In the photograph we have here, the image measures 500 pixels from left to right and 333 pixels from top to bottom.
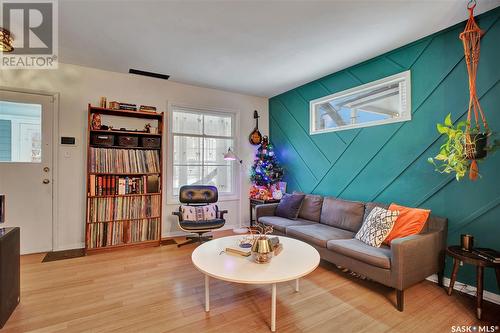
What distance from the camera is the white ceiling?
2.17m

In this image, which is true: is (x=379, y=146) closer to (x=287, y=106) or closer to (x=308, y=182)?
(x=308, y=182)

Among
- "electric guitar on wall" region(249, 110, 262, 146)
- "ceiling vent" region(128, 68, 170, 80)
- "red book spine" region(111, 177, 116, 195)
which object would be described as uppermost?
"ceiling vent" region(128, 68, 170, 80)

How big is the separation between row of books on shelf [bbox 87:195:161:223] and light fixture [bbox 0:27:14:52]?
198 centimetres

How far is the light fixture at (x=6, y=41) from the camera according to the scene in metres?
2.52

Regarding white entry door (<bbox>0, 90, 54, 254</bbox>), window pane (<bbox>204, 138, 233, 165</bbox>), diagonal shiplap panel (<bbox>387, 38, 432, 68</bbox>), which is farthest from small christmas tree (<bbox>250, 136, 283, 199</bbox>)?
white entry door (<bbox>0, 90, 54, 254</bbox>)

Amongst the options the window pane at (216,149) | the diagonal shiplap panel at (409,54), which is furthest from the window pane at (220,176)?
the diagonal shiplap panel at (409,54)

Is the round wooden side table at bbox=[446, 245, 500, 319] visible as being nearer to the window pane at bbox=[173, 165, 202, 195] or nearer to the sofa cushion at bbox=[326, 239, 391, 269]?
the sofa cushion at bbox=[326, 239, 391, 269]

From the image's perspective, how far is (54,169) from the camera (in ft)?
11.0

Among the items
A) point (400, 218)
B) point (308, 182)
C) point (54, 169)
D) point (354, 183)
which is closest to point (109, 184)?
point (54, 169)

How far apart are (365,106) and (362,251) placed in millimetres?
2037

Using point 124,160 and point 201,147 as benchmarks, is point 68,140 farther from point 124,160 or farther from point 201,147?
point 201,147

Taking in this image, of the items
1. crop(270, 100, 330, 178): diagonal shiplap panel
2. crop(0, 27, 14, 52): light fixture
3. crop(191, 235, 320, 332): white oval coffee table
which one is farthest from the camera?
crop(270, 100, 330, 178): diagonal shiplap panel

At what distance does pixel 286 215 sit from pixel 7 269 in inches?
122

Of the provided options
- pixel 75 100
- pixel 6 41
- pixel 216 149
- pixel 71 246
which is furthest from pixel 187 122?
pixel 71 246
